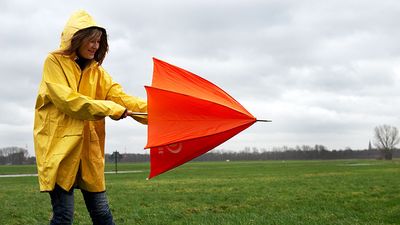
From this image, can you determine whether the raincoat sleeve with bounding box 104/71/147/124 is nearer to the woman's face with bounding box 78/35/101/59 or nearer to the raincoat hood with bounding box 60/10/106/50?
the woman's face with bounding box 78/35/101/59

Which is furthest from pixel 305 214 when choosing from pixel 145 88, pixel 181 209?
pixel 145 88

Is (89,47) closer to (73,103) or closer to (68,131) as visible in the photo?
(73,103)

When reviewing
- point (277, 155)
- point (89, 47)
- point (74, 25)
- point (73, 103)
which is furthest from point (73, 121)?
point (277, 155)

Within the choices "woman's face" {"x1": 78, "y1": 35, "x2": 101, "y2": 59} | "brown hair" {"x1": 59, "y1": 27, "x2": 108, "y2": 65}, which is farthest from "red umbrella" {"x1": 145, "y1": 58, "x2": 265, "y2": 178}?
"brown hair" {"x1": 59, "y1": 27, "x2": 108, "y2": 65}

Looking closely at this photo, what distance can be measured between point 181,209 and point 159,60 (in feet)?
21.5

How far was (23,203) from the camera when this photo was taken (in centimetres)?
1322

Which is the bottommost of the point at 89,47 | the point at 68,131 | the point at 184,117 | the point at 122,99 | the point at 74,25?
the point at 68,131

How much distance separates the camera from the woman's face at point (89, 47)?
4.35m

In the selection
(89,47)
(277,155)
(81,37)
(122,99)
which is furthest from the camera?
(277,155)

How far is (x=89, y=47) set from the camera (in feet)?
14.4

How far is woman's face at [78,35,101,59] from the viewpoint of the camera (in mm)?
4349

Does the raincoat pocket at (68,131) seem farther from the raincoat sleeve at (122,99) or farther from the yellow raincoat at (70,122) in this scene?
the raincoat sleeve at (122,99)

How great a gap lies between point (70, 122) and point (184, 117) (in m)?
1.23

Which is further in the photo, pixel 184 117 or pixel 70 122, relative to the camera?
pixel 184 117
